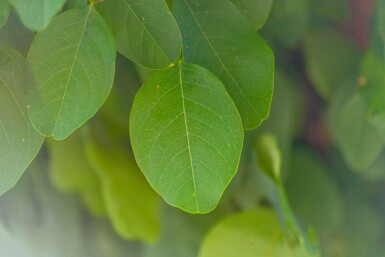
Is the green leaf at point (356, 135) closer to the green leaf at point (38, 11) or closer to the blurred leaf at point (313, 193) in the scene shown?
the blurred leaf at point (313, 193)

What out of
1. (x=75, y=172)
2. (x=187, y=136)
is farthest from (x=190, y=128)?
(x=75, y=172)

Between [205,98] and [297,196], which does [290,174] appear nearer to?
[297,196]

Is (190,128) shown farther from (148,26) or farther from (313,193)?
(313,193)

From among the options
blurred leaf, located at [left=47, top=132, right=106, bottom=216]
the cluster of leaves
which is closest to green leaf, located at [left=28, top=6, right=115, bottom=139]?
the cluster of leaves

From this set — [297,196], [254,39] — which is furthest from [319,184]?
[254,39]

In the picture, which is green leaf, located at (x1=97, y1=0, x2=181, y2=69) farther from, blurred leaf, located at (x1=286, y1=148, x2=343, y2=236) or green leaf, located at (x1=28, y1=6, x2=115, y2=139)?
blurred leaf, located at (x1=286, y1=148, x2=343, y2=236)

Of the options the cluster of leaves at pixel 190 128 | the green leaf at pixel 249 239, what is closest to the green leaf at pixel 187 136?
the cluster of leaves at pixel 190 128
